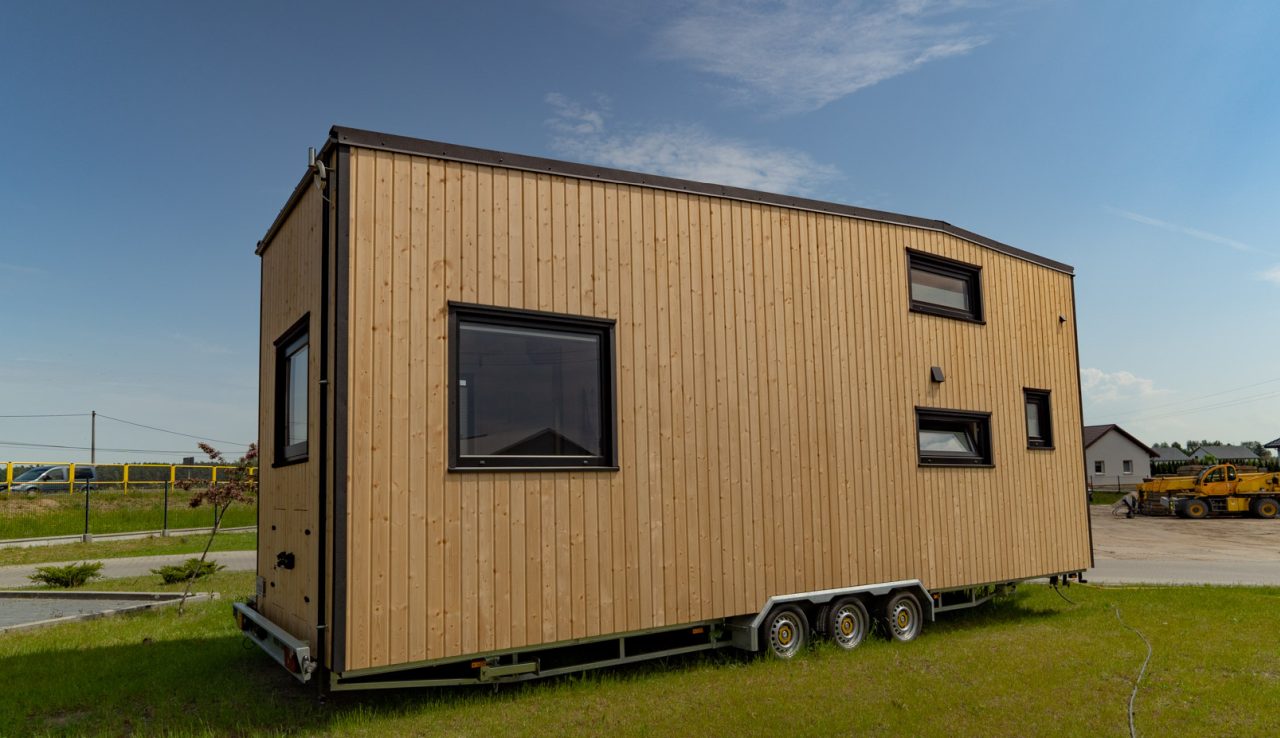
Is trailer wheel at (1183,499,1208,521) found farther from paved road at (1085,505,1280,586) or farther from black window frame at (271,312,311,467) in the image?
black window frame at (271,312,311,467)

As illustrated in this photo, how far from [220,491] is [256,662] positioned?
10.0ft

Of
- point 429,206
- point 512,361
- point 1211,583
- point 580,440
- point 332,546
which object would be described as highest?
point 429,206

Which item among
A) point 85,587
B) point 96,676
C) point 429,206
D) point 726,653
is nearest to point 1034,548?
point 726,653

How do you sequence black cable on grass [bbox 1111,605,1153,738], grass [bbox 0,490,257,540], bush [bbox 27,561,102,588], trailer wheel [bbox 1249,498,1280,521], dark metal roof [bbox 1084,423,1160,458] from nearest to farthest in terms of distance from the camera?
black cable on grass [bbox 1111,605,1153,738], bush [bbox 27,561,102,588], grass [bbox 0,490,257,540], trailer wheel [bbox 1249,498,1280,521], dark metal roof [bbox 1084,423,1160,458]

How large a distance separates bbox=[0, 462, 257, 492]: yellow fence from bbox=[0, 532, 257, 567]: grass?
3068mm

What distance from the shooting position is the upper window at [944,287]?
8.82m

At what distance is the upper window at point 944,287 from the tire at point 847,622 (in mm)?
2978

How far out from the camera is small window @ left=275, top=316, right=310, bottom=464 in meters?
6.39

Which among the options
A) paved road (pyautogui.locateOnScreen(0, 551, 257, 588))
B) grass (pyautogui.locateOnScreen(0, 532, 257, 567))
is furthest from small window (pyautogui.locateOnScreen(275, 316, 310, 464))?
grass (pyautogui.locateOnScreen(0, 532, 257, 567))

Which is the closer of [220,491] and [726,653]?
[726,653]

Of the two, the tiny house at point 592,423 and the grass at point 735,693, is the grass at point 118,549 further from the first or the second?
the tiny house at point 592,423

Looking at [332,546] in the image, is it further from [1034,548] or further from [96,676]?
[1034,548]

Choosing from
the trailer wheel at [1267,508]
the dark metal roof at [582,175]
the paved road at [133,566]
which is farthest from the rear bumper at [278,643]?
the trailer wheel at [1267,508]

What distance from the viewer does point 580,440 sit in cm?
631
